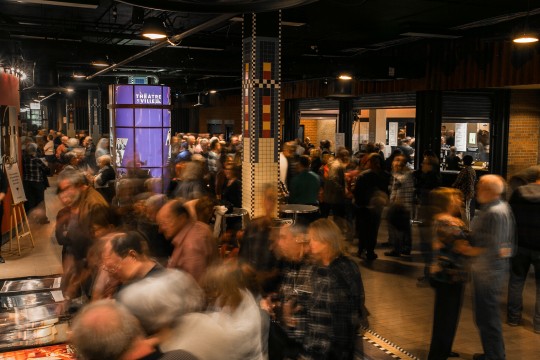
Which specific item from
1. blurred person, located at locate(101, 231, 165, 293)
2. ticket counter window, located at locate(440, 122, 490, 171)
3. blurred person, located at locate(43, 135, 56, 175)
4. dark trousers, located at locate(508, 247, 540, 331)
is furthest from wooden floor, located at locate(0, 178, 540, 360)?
blurred person, located at locate(43, 135, 56, 175)

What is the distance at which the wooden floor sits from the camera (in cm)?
534

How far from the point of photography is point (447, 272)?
177 inches

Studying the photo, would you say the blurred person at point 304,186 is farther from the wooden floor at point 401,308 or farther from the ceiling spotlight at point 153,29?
the ceiling spotlight at point 153,29

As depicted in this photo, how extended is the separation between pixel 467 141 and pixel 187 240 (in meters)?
13.8

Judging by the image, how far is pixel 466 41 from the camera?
12375mm

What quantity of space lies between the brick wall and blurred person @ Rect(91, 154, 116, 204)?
29.9 ft

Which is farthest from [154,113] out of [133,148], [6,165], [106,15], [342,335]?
[342,335]

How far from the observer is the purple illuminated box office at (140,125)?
11953 millimetres

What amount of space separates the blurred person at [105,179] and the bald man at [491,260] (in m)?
6.65

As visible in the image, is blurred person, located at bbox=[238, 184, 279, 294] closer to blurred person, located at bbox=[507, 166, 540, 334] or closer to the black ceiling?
blurred person, located at bbox=[507, 166, 540, 334]

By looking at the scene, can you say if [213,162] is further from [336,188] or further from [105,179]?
[336,188]

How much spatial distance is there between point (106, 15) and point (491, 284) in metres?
10.3

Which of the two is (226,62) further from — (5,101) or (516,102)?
(516,102)

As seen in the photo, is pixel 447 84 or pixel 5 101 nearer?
pixel 5 101
